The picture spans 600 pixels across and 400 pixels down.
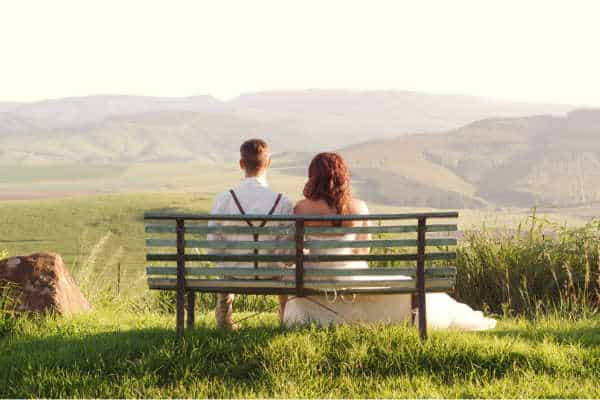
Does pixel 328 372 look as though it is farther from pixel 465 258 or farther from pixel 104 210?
→ pixel 104 210

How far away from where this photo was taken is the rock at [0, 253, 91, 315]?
265 inches

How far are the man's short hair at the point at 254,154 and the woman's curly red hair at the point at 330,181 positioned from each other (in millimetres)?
356

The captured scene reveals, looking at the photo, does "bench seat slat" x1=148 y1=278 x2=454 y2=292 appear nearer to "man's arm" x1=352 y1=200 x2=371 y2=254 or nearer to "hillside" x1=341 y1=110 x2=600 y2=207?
"man's arm" x1=352 y1=200 x2=371 y2=254

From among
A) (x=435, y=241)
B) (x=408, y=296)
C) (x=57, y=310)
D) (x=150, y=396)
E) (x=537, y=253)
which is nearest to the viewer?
(x=150, y=396)

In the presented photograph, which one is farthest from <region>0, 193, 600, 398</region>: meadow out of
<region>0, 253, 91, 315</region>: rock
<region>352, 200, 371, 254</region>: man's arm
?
<region>352, 200, 371, 254</region>: man's arm

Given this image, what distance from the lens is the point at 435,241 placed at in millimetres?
5535

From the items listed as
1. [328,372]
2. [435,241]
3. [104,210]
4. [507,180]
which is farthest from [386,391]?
[507,180]

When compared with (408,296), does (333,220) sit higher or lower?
higher

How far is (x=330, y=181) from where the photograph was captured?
19.1ft

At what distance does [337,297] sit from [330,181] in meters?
0.89

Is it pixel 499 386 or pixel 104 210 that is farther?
pixel 104 210

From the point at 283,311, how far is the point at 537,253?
12.4 ft

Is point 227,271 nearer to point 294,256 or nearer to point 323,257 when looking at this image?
point 294,256

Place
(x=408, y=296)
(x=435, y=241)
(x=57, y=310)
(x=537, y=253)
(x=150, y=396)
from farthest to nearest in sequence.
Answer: (x=537, y=253), (x=57, y=310), (x=408, y=296), (x=435, y=241), (x=150, y=396)
